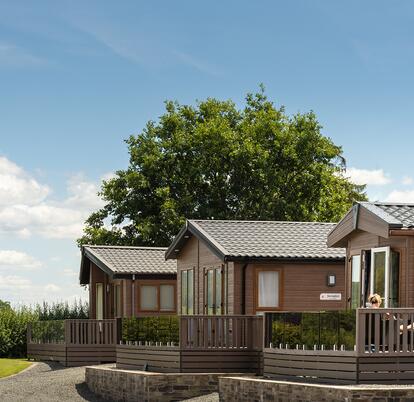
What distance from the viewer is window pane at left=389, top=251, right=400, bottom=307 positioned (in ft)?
80.4

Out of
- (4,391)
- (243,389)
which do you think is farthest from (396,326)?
(4,391)

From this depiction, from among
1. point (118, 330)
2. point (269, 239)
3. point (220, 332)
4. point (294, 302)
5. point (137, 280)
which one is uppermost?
point (269, 239)

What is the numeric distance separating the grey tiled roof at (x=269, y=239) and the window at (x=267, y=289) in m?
0.68

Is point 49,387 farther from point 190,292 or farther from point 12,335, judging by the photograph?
point 12,335

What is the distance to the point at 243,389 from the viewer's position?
22.8m

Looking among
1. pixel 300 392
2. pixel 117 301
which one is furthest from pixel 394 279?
pixel 117 301

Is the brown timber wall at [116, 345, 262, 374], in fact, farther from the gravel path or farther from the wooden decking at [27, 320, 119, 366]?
the wooden decking at [27, 320, 119, 366]

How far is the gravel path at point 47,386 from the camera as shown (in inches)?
1106

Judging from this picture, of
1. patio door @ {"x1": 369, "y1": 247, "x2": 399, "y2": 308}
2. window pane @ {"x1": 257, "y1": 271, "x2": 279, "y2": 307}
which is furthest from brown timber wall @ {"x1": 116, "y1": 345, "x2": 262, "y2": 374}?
window pane @ {"x1": 257, "y1": 271, "x2": 279, "y2": 307}

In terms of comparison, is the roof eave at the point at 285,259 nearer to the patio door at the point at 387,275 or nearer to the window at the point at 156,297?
the patio door at the point at 387,275

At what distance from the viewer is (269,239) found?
3200 cm

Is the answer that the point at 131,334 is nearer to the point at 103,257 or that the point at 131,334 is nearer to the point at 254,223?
the point at 254,223

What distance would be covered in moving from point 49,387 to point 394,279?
11.1 metres

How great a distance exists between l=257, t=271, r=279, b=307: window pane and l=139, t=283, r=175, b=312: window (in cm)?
1063
